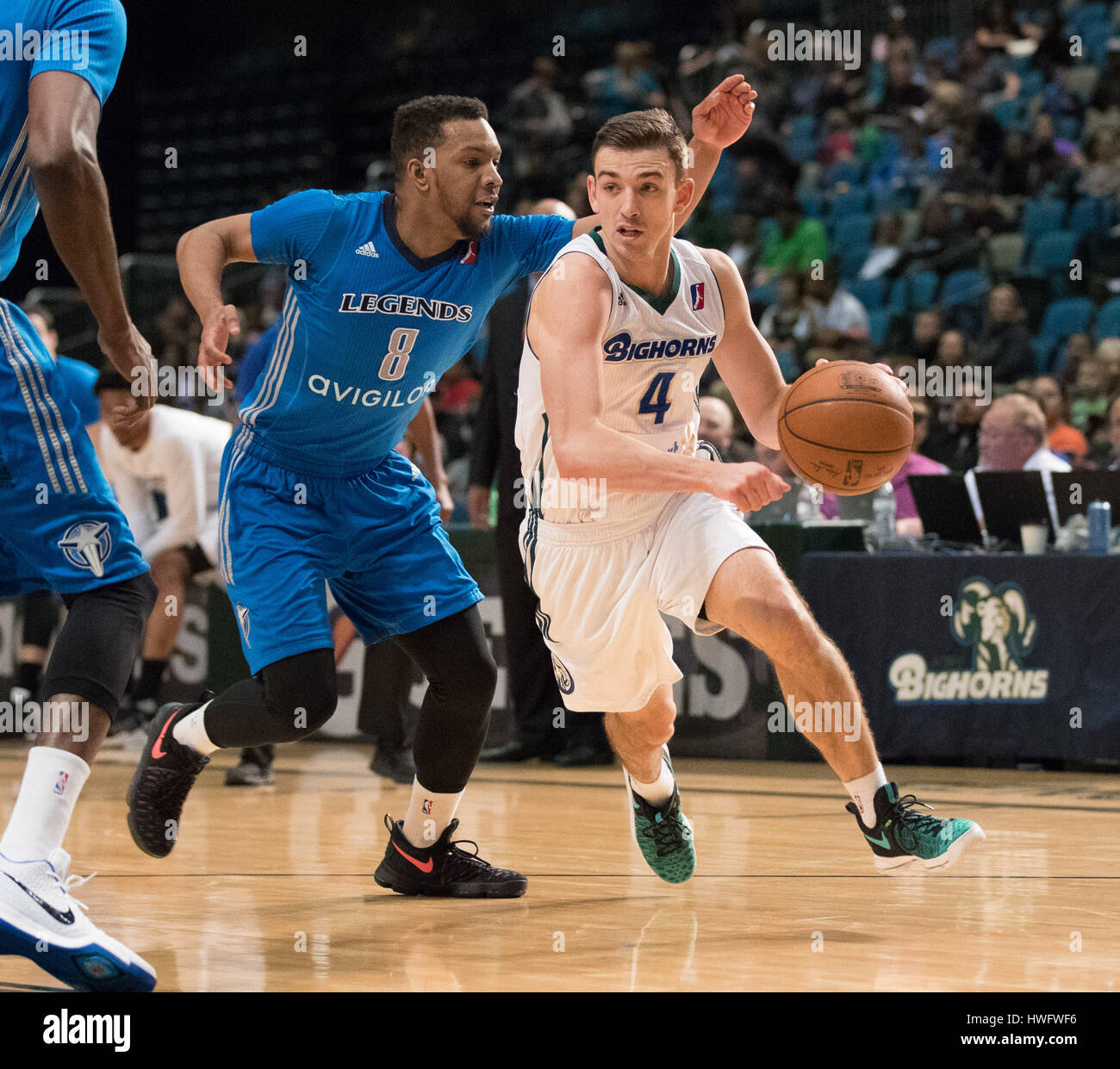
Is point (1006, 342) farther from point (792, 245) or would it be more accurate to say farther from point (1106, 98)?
point (1106, 98)

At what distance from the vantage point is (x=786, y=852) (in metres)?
5.40

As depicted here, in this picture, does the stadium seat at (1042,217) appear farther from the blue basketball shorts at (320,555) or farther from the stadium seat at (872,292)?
the blue basketball shorts at (320,555)

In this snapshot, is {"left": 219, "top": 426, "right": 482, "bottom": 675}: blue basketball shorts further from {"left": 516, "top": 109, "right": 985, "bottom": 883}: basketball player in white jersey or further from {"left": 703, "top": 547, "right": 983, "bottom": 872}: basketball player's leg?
{"left": 703, "top": 547, "right": 983, "bottom": 872}: basketball player's leg

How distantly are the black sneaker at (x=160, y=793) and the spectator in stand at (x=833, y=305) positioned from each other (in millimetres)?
8349

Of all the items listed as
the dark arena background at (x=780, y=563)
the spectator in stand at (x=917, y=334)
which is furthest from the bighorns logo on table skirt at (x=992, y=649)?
the spectator in stand at (x=917, y=334)

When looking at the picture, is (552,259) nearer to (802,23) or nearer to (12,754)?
(12,754)

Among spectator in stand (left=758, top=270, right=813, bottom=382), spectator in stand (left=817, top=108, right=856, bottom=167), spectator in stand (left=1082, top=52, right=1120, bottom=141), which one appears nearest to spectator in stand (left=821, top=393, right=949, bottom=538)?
spectator in stand (left=758, top=270, right=813, bottom=382)

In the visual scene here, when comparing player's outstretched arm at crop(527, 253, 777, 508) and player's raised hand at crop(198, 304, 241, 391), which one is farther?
player's outstretched arm at crop(527, 253, 777, 508)

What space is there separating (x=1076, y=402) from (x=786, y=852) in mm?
6304

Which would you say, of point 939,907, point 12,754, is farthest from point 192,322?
point 939,907

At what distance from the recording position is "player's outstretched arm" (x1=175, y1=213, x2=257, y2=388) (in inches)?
147

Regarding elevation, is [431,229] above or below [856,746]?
above

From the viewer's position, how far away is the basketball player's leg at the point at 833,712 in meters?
3.92

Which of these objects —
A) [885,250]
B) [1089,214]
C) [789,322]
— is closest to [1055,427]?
[789,322]
